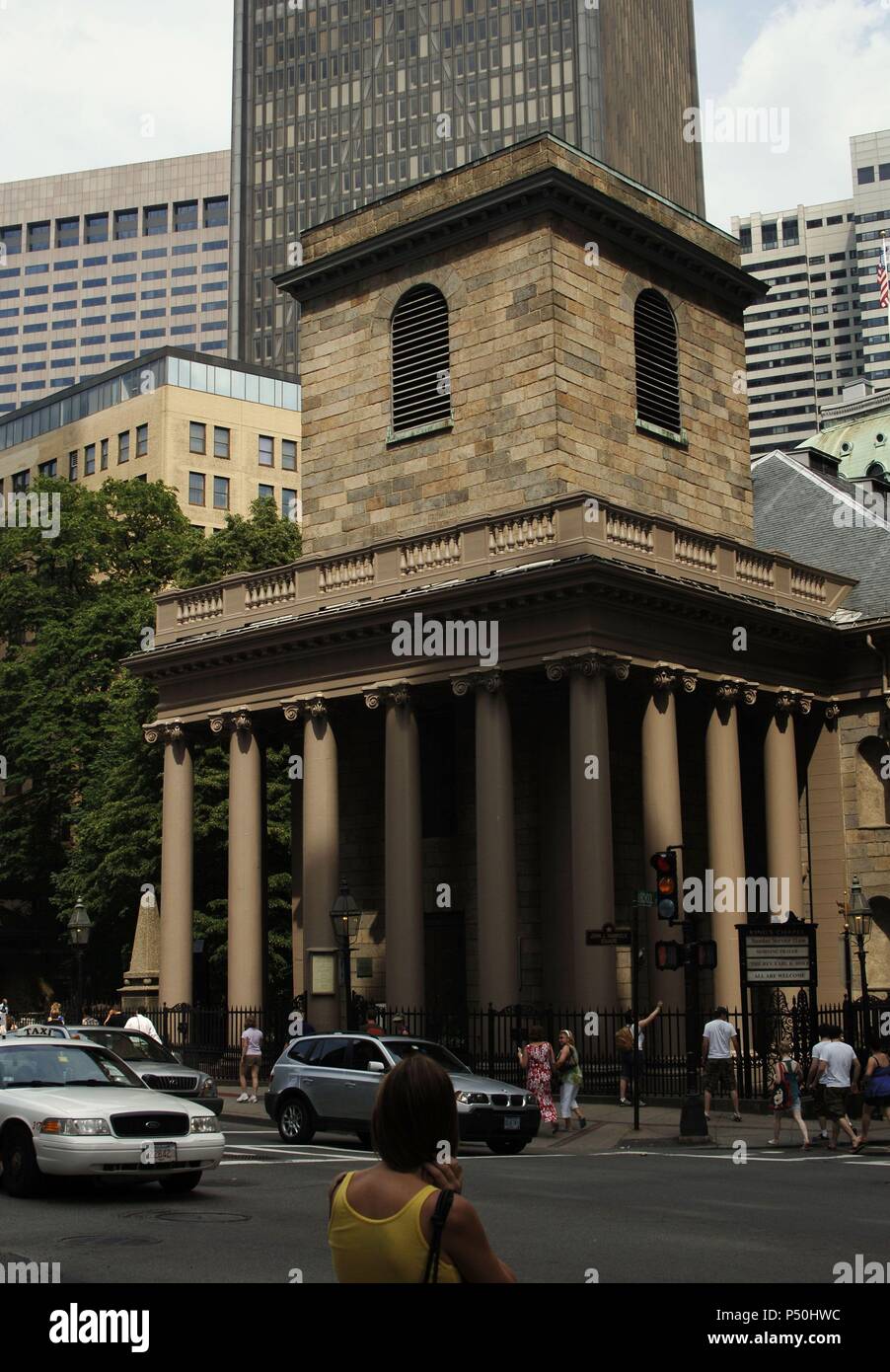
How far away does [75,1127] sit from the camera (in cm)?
1478

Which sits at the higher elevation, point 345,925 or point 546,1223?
point 345,925

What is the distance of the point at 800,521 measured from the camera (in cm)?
4588

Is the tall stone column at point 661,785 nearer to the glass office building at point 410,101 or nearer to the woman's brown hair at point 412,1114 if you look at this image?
the woman's brown hair at point 412,1114

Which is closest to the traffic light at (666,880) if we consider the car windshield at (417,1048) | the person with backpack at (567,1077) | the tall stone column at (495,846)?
the person with backpack at (567,1077)

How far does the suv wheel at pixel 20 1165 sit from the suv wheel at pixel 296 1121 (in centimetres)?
824

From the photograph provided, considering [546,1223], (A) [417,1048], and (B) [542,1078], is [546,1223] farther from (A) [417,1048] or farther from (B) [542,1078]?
(B) [542,1078]

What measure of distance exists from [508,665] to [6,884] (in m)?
35.8

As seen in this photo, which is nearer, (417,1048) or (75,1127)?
(75,1127)

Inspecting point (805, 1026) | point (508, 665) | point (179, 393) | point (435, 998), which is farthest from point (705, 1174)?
point (179, 393)

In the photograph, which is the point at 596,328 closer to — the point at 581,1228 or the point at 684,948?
the point at 684,948

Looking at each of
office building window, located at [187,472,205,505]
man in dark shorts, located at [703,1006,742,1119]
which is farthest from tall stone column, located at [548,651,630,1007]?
office building window, located at [187,472,205,505]

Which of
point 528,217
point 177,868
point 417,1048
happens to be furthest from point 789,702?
point 417,1048

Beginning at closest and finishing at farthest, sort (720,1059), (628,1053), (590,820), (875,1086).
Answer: (875,1086), (720,1059), (628,1053), (590,820)

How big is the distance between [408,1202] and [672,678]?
97.3ft
